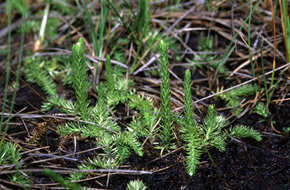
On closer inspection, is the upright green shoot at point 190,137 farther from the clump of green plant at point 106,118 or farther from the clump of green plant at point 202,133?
the clump of green plant at point 106,118

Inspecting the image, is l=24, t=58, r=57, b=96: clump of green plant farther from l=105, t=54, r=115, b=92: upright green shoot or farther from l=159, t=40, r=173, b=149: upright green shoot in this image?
l=159, t=40, r=173, b=149: upright green shoot

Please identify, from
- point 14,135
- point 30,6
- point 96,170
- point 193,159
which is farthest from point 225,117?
point 30,6

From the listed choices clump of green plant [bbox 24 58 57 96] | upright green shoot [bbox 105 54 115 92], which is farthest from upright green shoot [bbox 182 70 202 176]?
clump of green plant [bbox 24 58 57 96]

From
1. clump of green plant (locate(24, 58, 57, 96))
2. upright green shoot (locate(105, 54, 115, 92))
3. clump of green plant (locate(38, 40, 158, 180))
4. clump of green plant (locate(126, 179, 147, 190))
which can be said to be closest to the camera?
clump of green plant (locate(126, 179, 147, 190))

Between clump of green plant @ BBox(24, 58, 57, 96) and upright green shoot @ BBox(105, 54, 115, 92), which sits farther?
clump of green plant @ BBox(24, 58, 57, 96)

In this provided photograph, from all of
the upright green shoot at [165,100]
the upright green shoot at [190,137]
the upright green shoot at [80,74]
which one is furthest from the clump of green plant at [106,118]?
the upright green shoot at [190,137]

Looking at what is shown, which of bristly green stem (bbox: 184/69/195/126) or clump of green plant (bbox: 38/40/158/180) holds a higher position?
bristly green stem (bbox: 184/69/195/126)

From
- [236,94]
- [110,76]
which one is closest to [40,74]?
[110,76]
